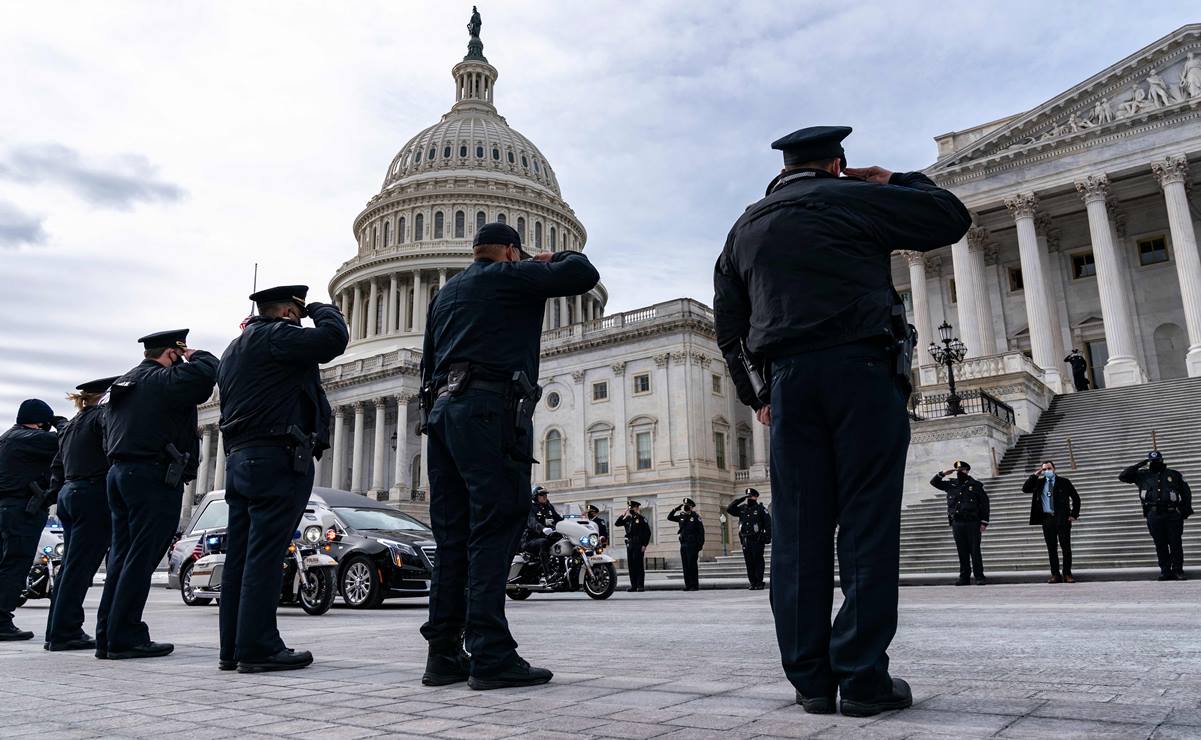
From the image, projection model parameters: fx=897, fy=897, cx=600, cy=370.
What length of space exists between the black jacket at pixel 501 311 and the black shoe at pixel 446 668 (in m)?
1.49

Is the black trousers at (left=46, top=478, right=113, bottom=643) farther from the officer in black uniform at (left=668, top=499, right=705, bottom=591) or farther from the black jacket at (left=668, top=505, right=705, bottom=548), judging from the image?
the black jacket at (left=668, top=505, right=705, bottom=548)

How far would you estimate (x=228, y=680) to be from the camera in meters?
5.14

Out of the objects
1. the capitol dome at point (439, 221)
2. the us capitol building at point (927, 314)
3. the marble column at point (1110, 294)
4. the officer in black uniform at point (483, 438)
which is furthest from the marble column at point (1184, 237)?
the capitol dome at point (439, 221)

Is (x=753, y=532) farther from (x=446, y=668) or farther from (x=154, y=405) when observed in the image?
(x=446, y=668)

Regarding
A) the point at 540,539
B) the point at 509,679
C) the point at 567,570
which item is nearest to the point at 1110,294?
the point at 567,570

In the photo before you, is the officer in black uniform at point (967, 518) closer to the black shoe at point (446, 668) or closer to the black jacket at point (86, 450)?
the black shoe at point (446, 668)

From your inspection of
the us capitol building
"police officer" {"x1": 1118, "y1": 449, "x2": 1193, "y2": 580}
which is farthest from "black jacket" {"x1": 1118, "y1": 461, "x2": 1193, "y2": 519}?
the us capitol building

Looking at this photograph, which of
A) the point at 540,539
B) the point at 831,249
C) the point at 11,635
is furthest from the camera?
the point at 540,539

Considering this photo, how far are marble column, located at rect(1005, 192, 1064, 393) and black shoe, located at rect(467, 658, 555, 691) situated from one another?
3623 cm

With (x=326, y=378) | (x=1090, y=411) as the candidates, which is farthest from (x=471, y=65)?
(x=1090, y=411)

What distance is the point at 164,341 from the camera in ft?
24.1

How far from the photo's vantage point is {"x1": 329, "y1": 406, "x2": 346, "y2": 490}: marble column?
73062 millimetres

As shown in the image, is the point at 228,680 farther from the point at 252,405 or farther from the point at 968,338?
the point at 968,338

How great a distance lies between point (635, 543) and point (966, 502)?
27.2 feet
